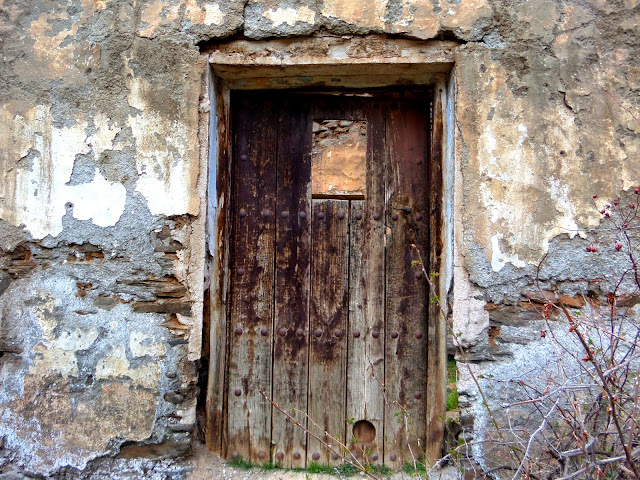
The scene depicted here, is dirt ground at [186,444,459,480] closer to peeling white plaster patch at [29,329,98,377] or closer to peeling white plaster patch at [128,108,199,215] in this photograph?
peeling white plaster patch at [29,329,98,377]

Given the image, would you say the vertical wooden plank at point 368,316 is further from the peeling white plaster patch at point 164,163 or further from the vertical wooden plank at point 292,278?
the peeling white plaster patch at point 164,163

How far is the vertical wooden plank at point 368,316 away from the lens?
232 cm

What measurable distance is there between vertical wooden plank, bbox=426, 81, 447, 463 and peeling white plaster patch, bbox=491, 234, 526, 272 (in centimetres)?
24

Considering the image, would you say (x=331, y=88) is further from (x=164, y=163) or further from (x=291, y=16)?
(x=164, y=163)

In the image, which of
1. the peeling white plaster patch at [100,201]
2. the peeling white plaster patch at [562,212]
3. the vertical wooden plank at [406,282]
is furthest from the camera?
the vertical wooden plank at [406,282]

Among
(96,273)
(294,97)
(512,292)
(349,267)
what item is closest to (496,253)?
(512,292)

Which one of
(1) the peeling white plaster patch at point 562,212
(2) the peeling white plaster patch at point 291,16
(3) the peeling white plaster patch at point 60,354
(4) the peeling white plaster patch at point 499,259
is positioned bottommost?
(3) the peeling white plaster patch at point 60,354

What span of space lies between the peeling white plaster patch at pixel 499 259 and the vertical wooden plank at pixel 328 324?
577mm

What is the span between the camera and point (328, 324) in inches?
92.1

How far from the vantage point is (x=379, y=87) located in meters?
2.35

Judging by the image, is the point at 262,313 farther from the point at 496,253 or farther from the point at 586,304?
the point at 586,304

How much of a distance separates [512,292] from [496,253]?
0.15 metres

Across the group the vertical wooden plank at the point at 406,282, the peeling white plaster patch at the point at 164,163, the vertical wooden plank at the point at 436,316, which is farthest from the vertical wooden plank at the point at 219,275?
the vertical wooden plank at the point at 436,316

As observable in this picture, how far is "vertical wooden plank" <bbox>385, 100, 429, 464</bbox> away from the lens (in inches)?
90.4
